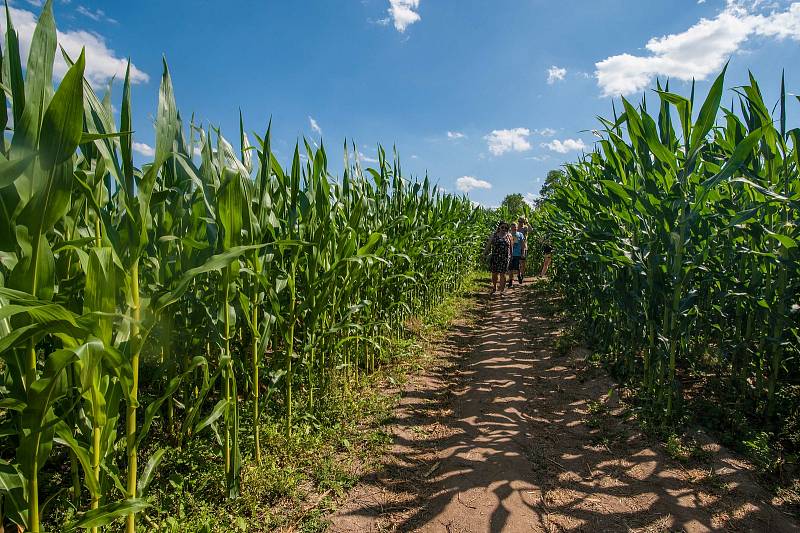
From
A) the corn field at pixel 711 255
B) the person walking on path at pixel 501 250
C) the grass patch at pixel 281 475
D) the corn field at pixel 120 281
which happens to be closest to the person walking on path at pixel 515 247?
the person walking on path at pixel 501 250

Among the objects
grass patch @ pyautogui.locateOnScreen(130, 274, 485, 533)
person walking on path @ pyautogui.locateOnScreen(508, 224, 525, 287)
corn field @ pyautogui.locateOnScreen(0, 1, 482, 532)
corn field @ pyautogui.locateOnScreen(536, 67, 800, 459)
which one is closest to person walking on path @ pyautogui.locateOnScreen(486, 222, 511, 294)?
Answer: person walking on path @ pyautogui.locateOnScreen(508, 224, 525, 287)

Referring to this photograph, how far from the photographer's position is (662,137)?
315 centimetres

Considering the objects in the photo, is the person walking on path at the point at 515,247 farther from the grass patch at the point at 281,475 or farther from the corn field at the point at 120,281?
the grass patch at the point at 281,475

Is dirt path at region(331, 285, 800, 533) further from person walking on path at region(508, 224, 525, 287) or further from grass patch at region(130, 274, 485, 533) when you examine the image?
person walking on path at region(508, 224, 525, 287)

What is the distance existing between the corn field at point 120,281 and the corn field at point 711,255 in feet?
7.45

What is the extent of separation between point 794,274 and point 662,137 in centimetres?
136

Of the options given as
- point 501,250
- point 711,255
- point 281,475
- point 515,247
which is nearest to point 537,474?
point 281,475

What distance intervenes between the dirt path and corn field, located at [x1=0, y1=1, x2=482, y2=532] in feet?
2.77

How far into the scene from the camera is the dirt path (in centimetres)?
210

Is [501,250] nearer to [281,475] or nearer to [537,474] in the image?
[537,474]

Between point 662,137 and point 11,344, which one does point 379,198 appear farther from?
point 11,344

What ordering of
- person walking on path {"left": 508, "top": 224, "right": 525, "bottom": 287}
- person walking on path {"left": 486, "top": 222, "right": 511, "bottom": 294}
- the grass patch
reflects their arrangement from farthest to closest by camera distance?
person walking on path {"left": 508, "top": 224, "right": 525, "bottom": 287} → person walking on path {"left": 486, "top": 222, "right": 511, "bottom": 294} → the grass patch

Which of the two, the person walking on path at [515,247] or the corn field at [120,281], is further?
the person walking on path at [515,247]

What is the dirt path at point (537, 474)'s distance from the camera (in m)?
2.10
